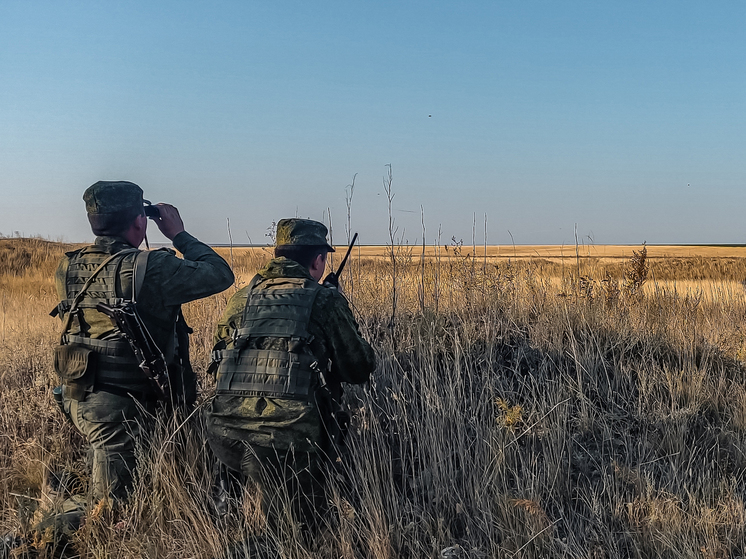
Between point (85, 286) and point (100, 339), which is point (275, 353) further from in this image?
point (85, 286)

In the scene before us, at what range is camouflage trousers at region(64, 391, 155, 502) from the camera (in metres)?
3.03

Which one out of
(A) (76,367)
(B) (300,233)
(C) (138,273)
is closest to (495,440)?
(B) (300,233)

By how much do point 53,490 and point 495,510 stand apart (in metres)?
2.66

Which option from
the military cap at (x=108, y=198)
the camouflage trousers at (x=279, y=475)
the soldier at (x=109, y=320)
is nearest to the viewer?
the camouflage trousers at (x=279, y=475)

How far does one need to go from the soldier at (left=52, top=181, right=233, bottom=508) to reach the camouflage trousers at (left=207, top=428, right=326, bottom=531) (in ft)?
2.27

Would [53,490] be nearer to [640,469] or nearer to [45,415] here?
[45,415]

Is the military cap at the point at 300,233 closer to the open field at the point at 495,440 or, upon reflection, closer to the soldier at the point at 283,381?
the soldier at the point at 283,381

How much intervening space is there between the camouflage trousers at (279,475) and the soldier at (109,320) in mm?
693

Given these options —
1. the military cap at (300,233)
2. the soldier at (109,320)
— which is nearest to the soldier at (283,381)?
the military cap at (300,233)

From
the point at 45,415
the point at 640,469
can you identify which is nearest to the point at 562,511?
the point at 640,469

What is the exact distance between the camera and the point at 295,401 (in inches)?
106

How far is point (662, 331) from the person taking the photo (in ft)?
15.9

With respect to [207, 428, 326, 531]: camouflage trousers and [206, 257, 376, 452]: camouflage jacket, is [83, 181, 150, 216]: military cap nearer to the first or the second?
[206, 257, 376, 452]: camouflage jacket

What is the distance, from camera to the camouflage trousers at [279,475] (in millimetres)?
2643
